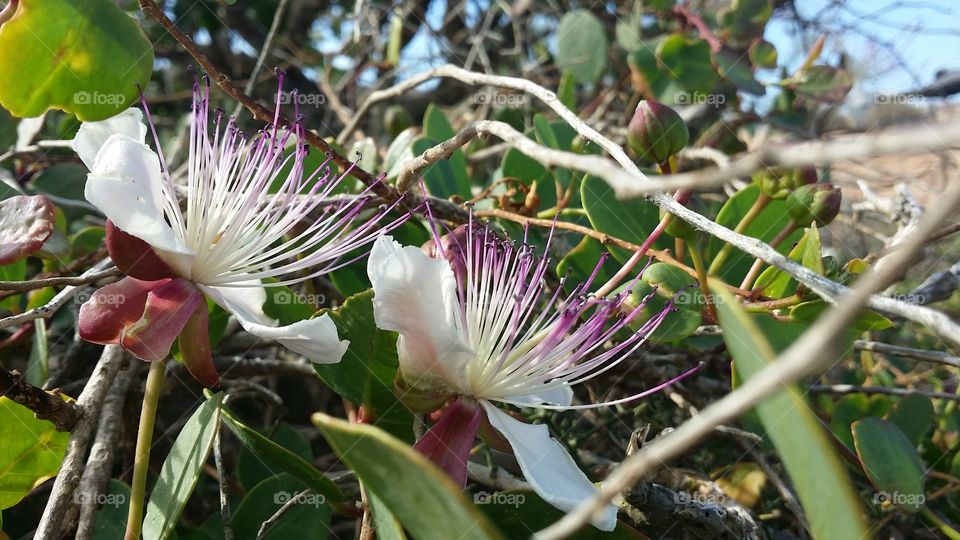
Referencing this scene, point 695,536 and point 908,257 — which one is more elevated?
point 908,257

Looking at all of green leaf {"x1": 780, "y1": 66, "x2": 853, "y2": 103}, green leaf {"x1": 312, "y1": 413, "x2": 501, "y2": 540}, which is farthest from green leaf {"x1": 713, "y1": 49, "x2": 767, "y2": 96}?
green leaf {"x1": 312, "y1": 413, "x2": 501, "y2": 540}

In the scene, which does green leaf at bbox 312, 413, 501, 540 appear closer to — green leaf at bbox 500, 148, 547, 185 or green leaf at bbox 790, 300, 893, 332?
green leaf at bbox 790, 300, 893, 332

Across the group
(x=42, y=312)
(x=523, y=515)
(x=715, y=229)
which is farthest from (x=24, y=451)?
(x=715, y=229)

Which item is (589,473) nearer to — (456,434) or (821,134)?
(456,434)

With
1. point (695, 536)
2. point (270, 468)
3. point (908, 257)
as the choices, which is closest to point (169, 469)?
point (270, 468)

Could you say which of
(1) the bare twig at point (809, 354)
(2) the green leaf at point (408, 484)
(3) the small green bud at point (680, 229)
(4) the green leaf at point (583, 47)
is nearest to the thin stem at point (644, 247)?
(3) the small green bud at point (680, 229)

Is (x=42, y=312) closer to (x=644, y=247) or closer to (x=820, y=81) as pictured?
(x=644, y=247)
